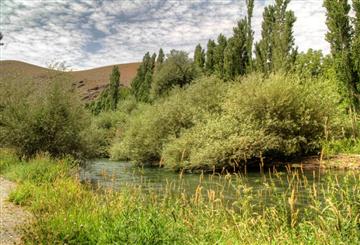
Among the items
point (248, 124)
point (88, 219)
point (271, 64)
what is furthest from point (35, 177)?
point (271, 64)

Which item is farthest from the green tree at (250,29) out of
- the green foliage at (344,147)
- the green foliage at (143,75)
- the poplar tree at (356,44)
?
the green foliage at (344,147)

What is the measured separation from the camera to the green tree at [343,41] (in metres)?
33.1

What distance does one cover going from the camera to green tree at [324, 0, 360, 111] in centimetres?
3309

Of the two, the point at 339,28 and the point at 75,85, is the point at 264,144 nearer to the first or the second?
the point at 75,85

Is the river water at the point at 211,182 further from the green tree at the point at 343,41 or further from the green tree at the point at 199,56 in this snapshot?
the green tree at the point at 199,56

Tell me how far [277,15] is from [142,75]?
28751mm

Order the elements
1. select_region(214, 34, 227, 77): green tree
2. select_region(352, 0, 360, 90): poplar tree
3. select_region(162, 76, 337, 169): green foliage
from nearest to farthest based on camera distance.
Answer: select_region(162, 76, 337, 169): green foliage
select_region(352, 0, 360, 90): poplar tree
select_region(214, 34, 227, 77): green tree

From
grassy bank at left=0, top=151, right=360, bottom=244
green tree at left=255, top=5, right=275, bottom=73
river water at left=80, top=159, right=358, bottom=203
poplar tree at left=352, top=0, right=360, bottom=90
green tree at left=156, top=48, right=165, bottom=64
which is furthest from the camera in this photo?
green tree at left=156, top=48, right=165, bottom=64

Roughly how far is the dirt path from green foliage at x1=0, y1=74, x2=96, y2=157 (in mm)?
9605

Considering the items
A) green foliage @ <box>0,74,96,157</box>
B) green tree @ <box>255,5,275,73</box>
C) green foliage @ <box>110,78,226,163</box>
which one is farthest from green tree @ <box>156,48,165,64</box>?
green foliage @ <box>0,74,96,157</box>

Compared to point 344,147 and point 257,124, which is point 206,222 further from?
point 344,147

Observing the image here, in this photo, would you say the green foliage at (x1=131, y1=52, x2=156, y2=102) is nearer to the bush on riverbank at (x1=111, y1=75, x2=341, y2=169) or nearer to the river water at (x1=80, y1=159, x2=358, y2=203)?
the bush on riverbank at (x1=111, y1=75, x2=341, y2=169)

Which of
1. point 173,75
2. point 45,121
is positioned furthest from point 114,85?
point 45,121

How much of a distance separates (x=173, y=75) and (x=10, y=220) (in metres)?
40.5
